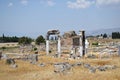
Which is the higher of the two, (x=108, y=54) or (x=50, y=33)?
(x=50, y=33)

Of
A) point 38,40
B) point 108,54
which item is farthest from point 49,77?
point 38,40

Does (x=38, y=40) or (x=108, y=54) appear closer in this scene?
(x=108, y=54)

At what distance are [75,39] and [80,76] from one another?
33.4 m

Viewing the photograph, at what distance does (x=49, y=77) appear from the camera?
2105 centimetres

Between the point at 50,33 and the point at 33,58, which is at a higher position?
the point at 50,33

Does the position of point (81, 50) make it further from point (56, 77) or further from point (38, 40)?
point (38, 40)

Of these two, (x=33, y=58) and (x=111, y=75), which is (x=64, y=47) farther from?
(x=111, y=75)

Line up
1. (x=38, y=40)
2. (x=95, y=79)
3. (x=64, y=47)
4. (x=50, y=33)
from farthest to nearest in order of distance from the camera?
(x=38, y=40) < (x=64, y=47) < (x=50, y=33) < (x=95, y=79)

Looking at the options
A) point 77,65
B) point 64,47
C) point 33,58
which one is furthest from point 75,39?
point 77,65

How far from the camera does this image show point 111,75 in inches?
789

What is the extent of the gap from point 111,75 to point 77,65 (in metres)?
9.12

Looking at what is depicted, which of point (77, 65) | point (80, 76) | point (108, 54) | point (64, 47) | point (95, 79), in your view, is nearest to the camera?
point (95, 79)

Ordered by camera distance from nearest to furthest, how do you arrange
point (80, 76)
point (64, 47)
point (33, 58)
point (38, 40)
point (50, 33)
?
point (80, 76) → point (33, 58) → point (50, 33) → point (64, 47) → point (38, 40)

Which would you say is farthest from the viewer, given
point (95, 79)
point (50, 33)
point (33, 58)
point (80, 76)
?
point (50, 33)
